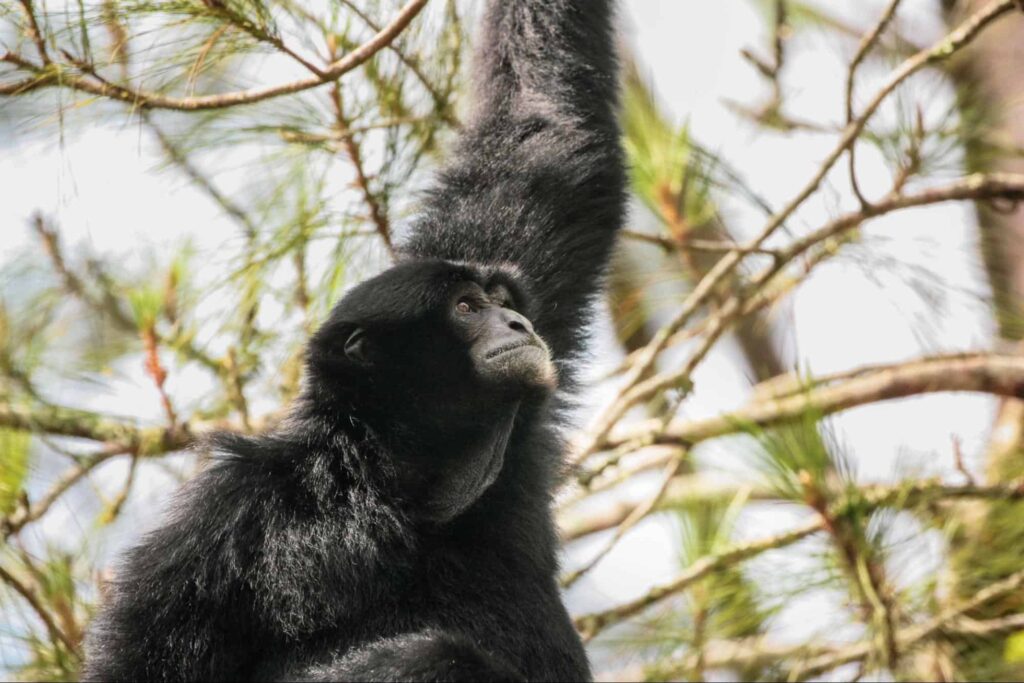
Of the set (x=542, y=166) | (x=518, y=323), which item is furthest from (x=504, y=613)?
(x=542, y=166)

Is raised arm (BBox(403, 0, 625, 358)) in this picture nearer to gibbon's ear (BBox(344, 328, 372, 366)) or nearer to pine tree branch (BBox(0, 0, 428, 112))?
gibbon's ear (BBox(344, 328, 372, 366))

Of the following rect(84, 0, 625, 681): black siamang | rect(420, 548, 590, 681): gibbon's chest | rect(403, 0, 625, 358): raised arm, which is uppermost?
rect(403, 0, 625, 358): raised arm

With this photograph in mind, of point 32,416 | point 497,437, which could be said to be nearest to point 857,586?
point 497,437

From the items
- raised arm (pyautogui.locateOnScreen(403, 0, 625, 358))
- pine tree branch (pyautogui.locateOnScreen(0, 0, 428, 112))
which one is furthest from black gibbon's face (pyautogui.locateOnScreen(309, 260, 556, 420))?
pine tree branch (pyautogui.locateOnScreen(0, 0, 428, 112))

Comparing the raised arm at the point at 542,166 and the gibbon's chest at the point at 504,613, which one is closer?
the gibbon's chest at the point at 504,613

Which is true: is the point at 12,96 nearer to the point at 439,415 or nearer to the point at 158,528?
the point at 158,528

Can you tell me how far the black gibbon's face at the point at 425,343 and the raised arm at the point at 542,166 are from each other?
0.51 metres

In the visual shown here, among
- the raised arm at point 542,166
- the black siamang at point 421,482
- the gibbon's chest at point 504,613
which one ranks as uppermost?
the raised arm at point 542,166

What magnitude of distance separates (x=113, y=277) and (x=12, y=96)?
2377 millimetres

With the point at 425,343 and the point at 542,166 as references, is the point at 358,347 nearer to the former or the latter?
the point at 425,343

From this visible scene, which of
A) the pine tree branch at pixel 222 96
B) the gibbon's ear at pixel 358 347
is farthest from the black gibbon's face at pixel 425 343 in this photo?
the pine tree branch at pixel 222 96

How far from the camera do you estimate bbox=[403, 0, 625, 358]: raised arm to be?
5.15 m

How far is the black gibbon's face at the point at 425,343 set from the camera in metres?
4.48

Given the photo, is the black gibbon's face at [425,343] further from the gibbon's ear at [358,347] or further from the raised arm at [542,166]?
the raised arm at [542,166]
